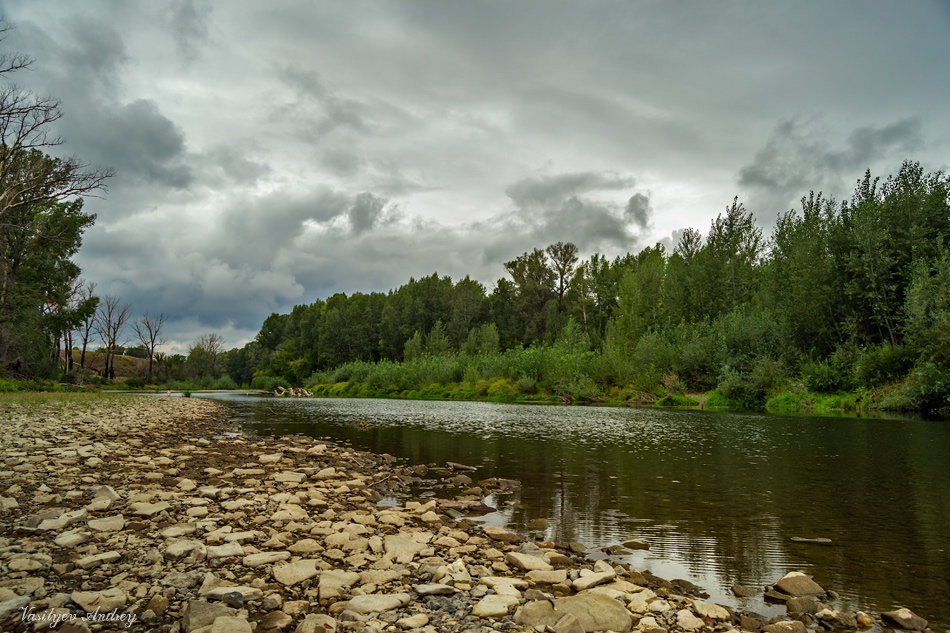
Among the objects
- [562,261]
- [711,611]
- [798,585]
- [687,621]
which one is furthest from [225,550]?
[562,261]

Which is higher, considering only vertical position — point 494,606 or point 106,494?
point 106,494

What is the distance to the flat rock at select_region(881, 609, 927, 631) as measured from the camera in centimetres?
371

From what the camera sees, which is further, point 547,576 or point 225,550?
point 225,550

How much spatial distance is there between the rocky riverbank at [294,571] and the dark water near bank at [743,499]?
2.12 ft

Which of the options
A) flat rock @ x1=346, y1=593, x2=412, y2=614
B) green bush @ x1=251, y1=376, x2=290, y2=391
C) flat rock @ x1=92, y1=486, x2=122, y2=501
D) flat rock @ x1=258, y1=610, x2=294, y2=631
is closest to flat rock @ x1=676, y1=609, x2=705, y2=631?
flat rock @ x1=346, y1=593, x2=412, y2=614

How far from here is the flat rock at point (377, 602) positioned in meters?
3.46

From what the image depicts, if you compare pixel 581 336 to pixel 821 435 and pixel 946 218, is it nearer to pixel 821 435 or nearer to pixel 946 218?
pixel 946 218

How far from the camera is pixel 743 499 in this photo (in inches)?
309

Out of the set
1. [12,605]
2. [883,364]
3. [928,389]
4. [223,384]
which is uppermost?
[883,364]

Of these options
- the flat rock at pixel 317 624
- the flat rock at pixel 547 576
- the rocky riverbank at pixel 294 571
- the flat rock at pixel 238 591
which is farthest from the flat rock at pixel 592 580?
the flat rock at pixel 238 591

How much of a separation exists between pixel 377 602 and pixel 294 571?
3.17 feet

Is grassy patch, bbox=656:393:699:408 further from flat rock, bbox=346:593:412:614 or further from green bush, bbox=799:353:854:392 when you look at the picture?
flat rock, bbox=346:593:412:614

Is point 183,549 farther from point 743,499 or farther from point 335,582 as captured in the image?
point 743,499

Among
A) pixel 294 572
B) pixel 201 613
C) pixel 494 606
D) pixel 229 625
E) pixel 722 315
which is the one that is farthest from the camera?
pixel 722 315
